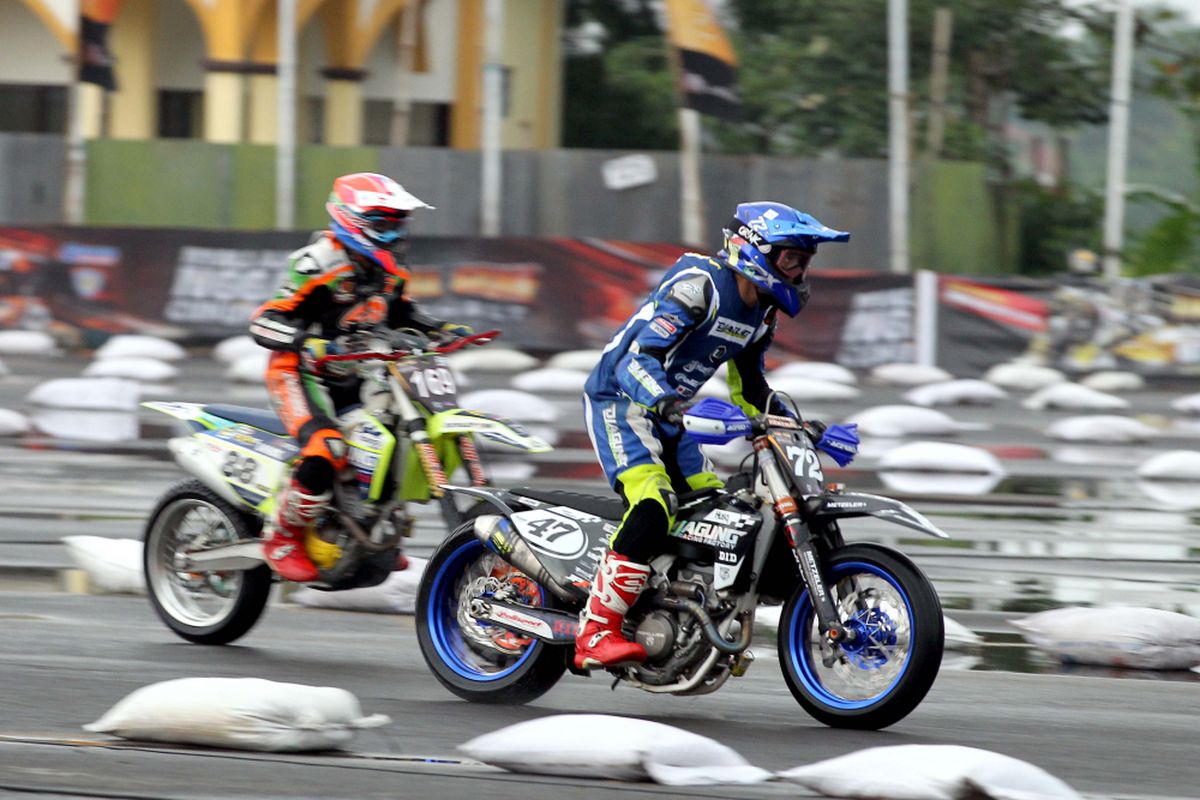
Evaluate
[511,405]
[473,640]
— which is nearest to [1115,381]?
[511,405]

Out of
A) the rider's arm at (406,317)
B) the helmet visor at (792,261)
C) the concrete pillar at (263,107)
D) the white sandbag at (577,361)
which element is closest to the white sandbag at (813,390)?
the white sandbag at (577,361)

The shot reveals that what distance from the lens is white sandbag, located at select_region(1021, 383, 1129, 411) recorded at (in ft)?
A: 69.9

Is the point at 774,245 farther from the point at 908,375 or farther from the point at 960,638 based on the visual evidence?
the point at 908,375

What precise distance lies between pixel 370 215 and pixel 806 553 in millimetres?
2751

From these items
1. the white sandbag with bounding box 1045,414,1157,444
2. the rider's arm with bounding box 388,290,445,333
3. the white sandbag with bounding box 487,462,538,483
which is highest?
the rider's arm with bounding box 388,290,445,333

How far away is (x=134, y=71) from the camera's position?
36.4 m

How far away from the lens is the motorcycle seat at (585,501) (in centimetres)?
721

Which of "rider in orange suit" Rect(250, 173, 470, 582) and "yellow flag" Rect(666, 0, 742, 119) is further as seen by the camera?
"yellow flag" Rect(666, 0, 742, 119)

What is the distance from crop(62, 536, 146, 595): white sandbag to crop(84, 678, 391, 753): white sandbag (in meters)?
3.51

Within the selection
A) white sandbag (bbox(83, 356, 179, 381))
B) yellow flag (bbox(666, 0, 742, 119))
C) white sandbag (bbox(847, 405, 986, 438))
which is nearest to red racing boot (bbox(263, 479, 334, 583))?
white sandbag (bbox(847, 405, 986, 438))

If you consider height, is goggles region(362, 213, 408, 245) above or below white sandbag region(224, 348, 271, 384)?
above

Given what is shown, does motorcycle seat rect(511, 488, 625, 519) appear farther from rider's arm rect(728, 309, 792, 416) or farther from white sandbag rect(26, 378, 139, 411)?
white sandbag rect(26, 378, 139, 411)

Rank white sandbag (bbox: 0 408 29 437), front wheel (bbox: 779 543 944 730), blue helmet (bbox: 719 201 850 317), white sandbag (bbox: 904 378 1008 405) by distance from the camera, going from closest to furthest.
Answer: front wheel (bbox: 779 543 944 730), blue helmet (bbox: 719 201 850 317), white sandbag (bbox: 0 408 29 437), white sandbag (bbox: 904 378 1008 405)

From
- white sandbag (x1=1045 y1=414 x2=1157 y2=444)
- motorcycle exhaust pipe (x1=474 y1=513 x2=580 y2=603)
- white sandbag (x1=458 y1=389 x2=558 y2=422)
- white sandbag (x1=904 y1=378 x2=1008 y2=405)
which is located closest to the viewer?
motorcycle exhaust pipe (x1=474 y1=513 x2=580 y2=603)
